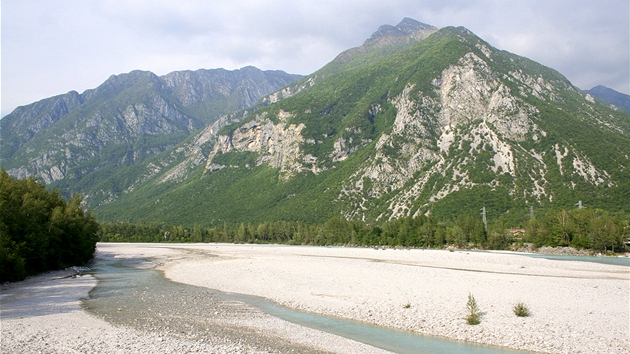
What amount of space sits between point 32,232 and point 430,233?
77520 millimetres

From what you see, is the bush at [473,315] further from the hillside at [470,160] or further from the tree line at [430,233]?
the hillside at [470,160]

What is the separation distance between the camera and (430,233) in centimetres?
9094

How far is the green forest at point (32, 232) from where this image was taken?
31.7 m

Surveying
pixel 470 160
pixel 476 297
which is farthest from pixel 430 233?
pixel 476 297

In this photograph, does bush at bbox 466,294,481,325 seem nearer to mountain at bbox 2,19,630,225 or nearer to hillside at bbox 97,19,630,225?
mountain at bbox 2,19,630,225

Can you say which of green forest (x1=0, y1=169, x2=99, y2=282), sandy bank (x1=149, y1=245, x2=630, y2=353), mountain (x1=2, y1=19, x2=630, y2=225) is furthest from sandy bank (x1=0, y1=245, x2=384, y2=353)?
mountain (x1=2, y1=19, x2=630, y2=225)

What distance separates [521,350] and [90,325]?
18565 millimetres

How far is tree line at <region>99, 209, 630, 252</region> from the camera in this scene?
66812mm

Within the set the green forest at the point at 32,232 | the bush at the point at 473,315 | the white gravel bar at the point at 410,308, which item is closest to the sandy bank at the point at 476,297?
the white gravel bar at the point at 410,308

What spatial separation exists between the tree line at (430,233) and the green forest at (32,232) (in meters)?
71.1

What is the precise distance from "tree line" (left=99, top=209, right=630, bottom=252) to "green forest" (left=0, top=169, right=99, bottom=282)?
71.1m

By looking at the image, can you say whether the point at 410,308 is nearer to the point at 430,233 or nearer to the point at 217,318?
the point at 217,318

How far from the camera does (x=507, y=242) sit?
79.1m

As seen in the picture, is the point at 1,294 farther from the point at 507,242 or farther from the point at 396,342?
the point at 507,242
